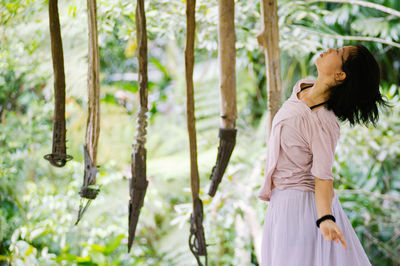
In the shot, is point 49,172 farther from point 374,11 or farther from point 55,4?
point 374,11

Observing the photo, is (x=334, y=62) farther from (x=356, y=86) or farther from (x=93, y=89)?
(x=93, y=89)

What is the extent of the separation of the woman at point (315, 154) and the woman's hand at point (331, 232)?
0.03 m

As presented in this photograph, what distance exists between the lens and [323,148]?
91 cm

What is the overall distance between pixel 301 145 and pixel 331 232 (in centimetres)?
21

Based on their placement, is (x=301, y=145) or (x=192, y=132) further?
(x=192, y=132)

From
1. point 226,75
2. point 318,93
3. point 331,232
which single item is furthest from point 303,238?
point 226,75

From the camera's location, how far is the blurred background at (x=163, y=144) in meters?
1.60

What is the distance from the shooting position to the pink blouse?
2.98ft

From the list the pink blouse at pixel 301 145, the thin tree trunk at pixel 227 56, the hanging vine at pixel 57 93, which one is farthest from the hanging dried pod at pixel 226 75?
the hanging vine at pixel 57 93

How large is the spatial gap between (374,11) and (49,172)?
6.78 feet

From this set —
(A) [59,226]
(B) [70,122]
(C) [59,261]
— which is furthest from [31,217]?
(B) [70,122]

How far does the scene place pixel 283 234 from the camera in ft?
3.08

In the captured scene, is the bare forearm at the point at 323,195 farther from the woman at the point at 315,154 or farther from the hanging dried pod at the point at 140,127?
the hanging dried pod at the point at 140,127

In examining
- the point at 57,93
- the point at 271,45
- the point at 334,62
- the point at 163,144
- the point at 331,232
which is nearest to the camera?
the point at 331,232
